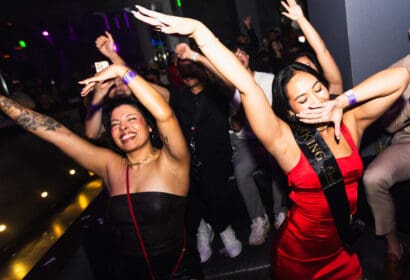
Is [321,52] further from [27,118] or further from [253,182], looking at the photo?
[27,118]

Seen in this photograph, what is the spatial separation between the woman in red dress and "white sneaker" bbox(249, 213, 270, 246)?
40.0 inches

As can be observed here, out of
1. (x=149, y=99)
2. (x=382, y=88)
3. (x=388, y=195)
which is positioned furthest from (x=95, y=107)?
(x=388, y=195)

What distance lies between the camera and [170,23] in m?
1.45

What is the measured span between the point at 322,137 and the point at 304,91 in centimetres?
28

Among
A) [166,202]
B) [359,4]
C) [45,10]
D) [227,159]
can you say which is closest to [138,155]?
[166,202]

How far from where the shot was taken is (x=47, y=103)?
7.25 m

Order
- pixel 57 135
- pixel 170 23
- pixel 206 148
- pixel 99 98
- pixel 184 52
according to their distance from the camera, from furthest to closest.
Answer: pixel 206 148
pixel 99 98
pixel 184 52
pixel 57 135
pixel 170 23

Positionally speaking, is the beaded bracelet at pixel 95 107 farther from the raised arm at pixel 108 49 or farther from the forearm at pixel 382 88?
the forearm at pixel 382 88

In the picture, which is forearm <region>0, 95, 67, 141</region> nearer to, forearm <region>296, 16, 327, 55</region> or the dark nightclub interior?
the dark nightclub interior

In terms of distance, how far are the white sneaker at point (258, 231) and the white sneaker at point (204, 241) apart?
1.28 ft

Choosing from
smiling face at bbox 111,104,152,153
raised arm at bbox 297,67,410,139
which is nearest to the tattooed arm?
smiling face at bbox 111,104,152,153

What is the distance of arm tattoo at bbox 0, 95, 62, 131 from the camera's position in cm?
208

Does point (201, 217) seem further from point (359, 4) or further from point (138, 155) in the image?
point (359, 4)

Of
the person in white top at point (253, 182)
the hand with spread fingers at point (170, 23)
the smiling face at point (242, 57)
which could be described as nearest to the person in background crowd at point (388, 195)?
the person in white top at point (253, 182)
